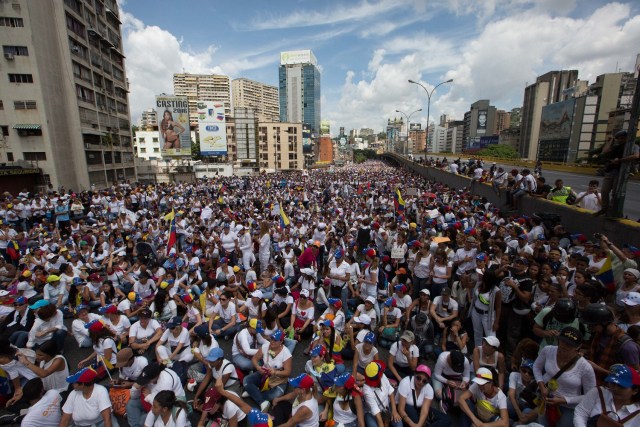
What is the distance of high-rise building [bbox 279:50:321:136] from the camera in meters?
170

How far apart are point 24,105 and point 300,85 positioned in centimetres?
15824

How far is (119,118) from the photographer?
137ft

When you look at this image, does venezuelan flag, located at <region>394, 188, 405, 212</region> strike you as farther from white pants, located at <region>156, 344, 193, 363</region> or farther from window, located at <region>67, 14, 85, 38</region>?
window, located at <region>67, 14, 85, 38</region>

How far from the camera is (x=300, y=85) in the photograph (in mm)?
171125

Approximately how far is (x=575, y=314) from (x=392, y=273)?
452cm

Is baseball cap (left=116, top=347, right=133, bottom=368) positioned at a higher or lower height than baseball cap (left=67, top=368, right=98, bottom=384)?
lower

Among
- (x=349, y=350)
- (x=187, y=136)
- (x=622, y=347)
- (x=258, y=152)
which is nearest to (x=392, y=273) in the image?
(x=349, y=350)

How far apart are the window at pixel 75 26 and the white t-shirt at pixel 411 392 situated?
41969 mm

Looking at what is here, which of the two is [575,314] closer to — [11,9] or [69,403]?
[69,403]

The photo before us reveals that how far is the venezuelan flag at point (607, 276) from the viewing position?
16.1 ft

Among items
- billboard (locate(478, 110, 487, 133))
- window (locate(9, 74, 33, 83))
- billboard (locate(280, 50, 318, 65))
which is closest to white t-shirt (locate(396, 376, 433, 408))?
window (locate(9, 74, 33, 83))

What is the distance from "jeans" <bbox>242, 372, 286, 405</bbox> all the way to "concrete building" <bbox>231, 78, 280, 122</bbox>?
14086cm

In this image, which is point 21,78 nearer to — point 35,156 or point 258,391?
point 35,156

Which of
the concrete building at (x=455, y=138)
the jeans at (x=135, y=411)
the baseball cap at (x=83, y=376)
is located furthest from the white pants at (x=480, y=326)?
the concrete building at (x=455, y=138)
